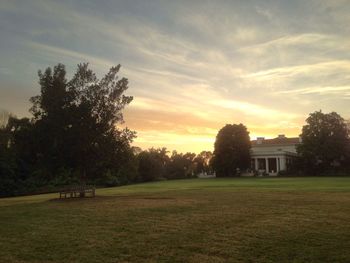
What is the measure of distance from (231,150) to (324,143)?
2029 cm

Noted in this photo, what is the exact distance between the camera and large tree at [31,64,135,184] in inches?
1257

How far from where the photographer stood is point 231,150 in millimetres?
93062

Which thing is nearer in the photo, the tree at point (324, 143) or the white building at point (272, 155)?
the tree at point (324, 143)

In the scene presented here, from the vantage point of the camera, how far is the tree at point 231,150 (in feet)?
304

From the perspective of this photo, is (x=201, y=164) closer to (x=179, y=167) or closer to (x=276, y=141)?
(x=179, y=167)

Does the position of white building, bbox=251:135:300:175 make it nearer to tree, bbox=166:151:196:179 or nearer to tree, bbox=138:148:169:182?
tree, bbox=166:151:196:179

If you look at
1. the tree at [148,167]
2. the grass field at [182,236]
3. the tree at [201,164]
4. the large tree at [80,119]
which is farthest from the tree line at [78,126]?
the tree at [201,164]

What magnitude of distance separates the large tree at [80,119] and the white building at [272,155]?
205ft

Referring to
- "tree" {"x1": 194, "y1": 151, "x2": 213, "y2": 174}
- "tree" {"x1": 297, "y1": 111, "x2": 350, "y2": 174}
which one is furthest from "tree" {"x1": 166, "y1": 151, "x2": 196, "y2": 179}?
"tree" {"x1": 297, "y1": 111, "x2": 350, "y2": 174}

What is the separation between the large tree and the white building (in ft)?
205

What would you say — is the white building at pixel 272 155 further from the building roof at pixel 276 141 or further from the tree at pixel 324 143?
the tree at pixel 324 143

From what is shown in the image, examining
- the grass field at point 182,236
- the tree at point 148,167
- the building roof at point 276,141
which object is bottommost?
the grass field at point 182,236

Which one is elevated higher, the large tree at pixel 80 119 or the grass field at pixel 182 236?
the large tree at pixel 80 119

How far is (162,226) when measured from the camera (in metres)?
13.6
